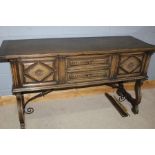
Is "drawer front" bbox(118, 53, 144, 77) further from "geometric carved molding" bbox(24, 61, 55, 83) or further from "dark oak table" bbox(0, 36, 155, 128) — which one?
"geometric carved molding" bbox(24, 61, 55, 83)

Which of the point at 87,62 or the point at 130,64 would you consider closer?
the point at 87,62

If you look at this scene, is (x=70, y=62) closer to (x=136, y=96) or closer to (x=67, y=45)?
(x=67, y=45)

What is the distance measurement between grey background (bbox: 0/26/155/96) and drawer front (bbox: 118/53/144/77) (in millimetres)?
561

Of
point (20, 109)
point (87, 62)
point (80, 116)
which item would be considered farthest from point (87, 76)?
point (20, 109)

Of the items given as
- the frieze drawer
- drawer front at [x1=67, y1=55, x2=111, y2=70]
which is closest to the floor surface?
the frieze drawer

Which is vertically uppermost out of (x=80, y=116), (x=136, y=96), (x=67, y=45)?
(x=67, y=45)

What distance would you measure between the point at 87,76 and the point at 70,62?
26 centimetres

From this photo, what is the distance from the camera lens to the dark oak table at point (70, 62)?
66.7 inches

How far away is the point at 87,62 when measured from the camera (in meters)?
1.85

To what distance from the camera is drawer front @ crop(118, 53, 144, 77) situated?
6.44 feet

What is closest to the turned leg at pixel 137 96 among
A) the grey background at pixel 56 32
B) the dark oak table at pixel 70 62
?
the dark oak table at pixel 70 62

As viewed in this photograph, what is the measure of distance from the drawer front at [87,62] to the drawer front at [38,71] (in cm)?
16
